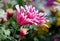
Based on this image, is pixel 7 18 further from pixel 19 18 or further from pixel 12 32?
pixel 19 18

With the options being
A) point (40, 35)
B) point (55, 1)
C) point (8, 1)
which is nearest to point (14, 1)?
point (8, 1)

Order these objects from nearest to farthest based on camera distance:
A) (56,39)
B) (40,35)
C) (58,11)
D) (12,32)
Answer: (12,32)
(40,35)
(56,39)
(58,11)

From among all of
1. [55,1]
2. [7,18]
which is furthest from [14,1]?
[55,1]

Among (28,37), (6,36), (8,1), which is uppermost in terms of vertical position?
(8,1)

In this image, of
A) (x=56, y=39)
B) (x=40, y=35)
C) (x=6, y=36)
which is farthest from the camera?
(x=56, y=39)

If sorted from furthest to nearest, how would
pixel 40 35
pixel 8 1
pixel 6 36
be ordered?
pixel 40 35, pixel 8 1, pixel 6 36

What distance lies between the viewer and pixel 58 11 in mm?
2096

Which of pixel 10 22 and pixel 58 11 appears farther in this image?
pixel 58 11

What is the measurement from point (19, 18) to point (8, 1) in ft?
1.19

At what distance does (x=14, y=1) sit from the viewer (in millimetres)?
1633

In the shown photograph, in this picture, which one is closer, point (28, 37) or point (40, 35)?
point (28, 37)

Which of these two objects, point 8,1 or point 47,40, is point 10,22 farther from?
point 47,40

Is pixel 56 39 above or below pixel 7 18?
below

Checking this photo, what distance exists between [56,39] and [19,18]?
31.5 inches
